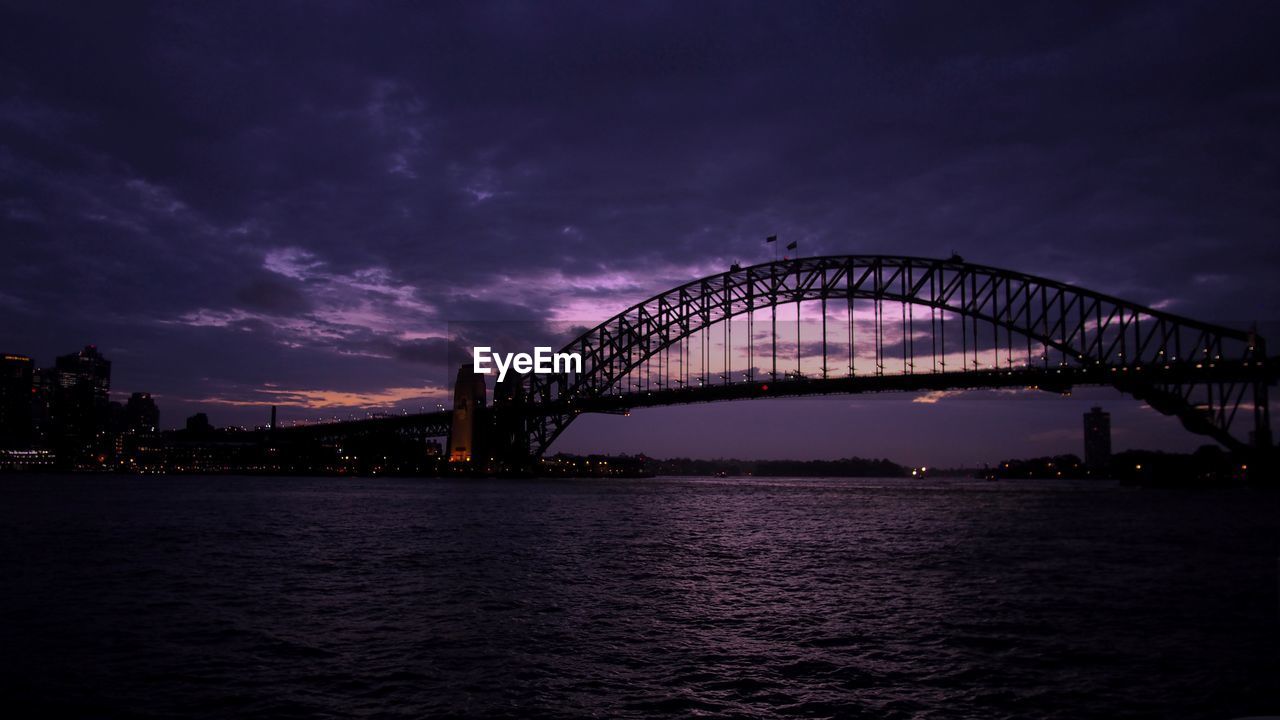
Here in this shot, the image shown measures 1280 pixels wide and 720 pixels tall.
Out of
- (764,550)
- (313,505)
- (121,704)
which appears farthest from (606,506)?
(121,704)

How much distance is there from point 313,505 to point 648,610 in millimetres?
41774

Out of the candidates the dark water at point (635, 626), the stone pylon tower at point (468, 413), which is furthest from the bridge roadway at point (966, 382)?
the dark water at point (635, 626)

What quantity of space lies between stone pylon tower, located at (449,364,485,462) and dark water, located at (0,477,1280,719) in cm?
7841

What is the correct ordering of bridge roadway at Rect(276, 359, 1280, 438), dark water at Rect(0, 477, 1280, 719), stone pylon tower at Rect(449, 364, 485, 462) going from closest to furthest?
dark water at Rect(0, 477, 1280, 719)
bridge roadway at Rect(276, 359, 1280, 438)
stone pylon tower at Rect(449, 364, 485, 462)

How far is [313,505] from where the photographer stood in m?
51.8

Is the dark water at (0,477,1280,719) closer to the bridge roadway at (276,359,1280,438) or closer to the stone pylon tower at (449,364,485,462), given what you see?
the bridge roadway at (276,359,1280,438)

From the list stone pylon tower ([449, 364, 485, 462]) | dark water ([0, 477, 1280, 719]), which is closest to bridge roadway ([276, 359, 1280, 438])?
stone pylon tower ([449, 364, 485, 462])

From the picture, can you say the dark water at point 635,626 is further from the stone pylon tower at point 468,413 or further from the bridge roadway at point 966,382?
the stone pylon tower at point 468,413

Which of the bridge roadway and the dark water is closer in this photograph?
the dark water

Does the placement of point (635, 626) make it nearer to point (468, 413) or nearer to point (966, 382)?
point (966, 382)

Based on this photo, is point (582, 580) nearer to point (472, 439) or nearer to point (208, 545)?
point (208, 545)

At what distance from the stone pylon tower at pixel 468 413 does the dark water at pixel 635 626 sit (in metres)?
78.4

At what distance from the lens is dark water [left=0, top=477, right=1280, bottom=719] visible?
9945 millimetres

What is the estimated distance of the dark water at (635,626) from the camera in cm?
995
